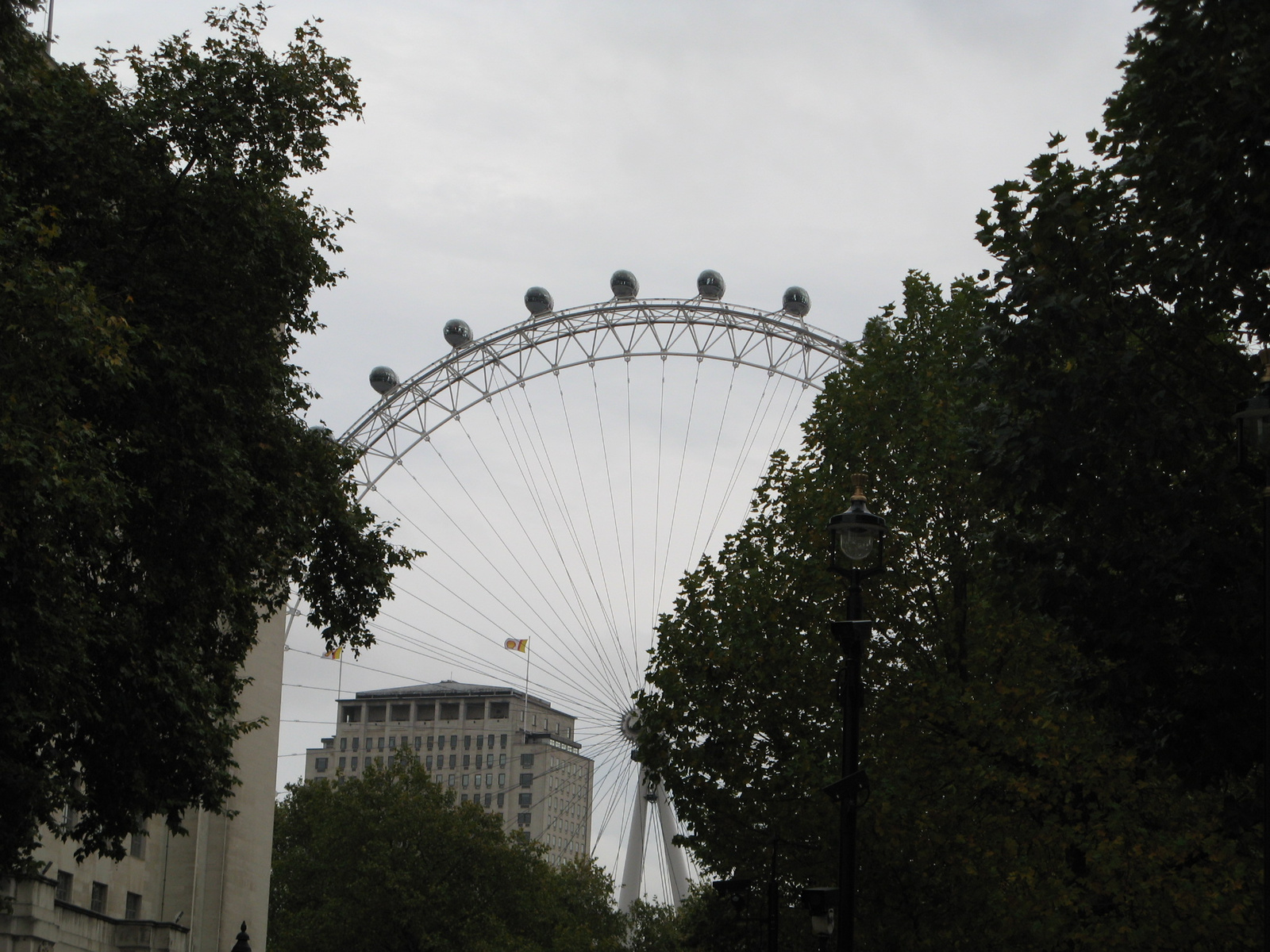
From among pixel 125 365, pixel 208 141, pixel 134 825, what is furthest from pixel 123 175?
pixel 134 825

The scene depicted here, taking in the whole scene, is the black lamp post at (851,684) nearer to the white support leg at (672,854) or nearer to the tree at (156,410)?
the tree at (156,410)

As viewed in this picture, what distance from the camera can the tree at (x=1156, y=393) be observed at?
54.9ft

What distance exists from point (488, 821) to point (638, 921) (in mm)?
39959

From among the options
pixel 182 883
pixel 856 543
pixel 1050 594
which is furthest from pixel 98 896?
pixel 1050 594

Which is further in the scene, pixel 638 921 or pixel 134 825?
pixel 638 921

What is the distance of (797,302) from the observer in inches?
2739

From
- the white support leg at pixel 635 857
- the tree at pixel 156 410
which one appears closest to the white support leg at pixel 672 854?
the white support leg at pixel 635 857

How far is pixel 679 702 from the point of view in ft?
103

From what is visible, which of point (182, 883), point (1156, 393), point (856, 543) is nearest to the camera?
point (1156, 393)

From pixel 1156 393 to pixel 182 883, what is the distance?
4624cm

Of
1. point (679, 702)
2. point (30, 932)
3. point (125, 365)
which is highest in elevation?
point (125, 365)

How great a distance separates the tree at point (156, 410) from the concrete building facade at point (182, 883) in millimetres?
21059

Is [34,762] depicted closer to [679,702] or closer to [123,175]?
[123,175]

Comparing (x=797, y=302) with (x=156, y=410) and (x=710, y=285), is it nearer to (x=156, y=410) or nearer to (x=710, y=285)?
(x=710, y=285)
